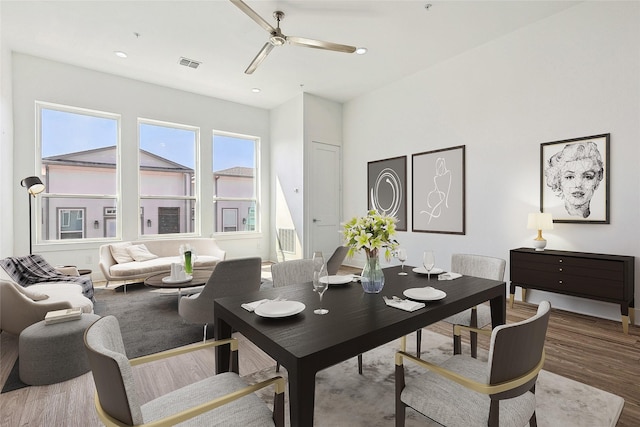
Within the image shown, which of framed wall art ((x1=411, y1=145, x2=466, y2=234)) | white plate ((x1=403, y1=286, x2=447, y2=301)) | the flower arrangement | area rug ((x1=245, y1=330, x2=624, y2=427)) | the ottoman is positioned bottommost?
area rug ((x1=245, y1=330, x2=624, y2=427))

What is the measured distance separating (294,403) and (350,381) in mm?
1233

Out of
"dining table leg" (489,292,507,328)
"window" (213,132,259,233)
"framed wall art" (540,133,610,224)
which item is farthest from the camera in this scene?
"window" (213,132,259,233)

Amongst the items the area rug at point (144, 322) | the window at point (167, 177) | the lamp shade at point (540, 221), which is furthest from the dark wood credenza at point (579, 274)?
the window at point (167, 177)

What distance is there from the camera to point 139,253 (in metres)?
5.00

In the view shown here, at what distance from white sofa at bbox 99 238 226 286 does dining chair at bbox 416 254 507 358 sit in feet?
11.2

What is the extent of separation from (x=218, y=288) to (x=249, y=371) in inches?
27.0

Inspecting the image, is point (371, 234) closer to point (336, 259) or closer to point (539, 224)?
point (336, 259)

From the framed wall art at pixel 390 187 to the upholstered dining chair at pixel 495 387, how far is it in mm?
4139

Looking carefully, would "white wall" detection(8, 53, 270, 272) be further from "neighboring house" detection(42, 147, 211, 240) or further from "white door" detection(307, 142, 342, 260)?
"white door" detection(307, 142, 342, 260)

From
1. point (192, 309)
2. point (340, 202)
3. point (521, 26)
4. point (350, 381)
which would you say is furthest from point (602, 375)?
point (340, 202)

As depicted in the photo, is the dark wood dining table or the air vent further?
the air vent

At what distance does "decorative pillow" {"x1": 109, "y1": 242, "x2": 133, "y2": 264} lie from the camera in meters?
4.77

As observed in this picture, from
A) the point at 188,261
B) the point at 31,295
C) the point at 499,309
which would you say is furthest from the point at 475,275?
the point at 31,295

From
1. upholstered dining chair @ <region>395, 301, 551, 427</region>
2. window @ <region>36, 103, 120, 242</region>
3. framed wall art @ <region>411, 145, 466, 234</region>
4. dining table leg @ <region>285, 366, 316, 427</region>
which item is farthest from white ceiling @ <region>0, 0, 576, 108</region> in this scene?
dining table leg @ <region>285, 366, 316, 427</region>
